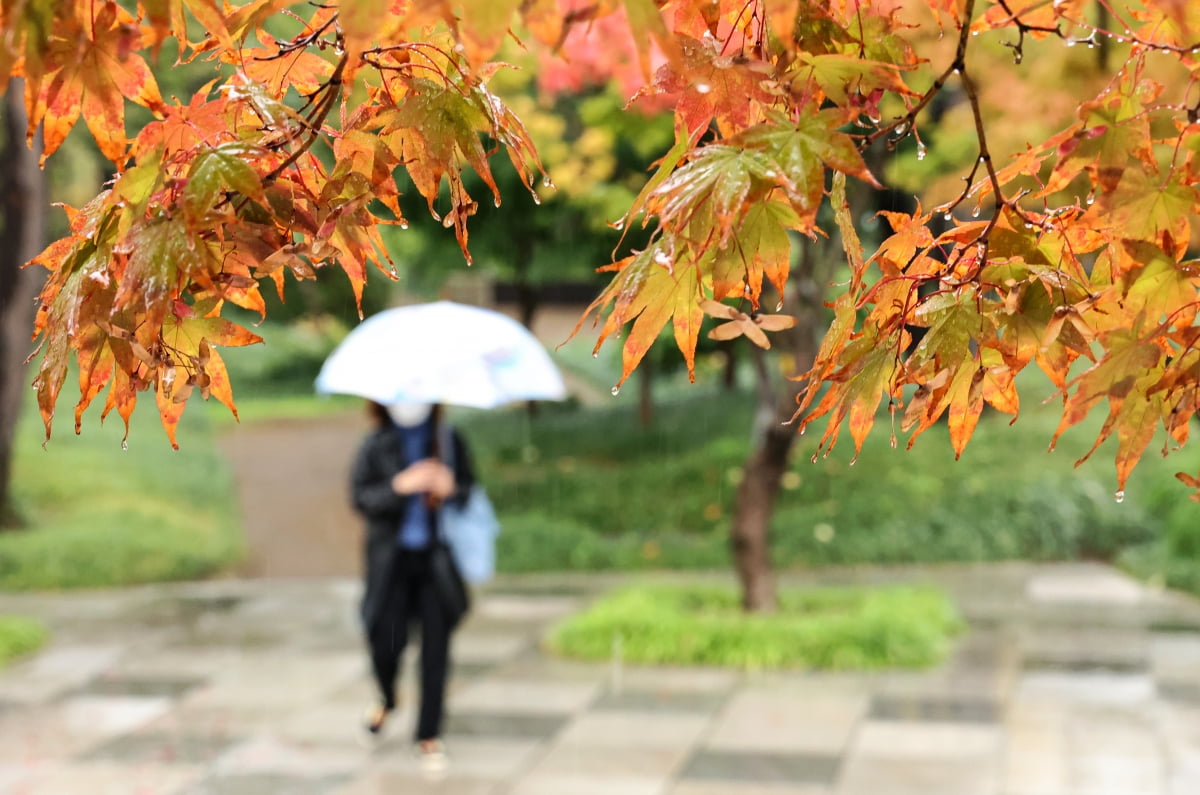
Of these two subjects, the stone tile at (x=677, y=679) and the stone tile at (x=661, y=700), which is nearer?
the stone tile at (x=661, y=700)

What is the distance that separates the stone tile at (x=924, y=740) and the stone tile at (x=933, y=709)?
10 cm

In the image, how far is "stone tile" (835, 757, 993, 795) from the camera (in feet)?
20.3

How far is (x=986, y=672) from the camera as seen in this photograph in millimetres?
8273

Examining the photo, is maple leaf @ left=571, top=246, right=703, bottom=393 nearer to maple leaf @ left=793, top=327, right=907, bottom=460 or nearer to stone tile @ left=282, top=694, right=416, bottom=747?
maple leaf @ left=793, top=327, right=907, bottom=460

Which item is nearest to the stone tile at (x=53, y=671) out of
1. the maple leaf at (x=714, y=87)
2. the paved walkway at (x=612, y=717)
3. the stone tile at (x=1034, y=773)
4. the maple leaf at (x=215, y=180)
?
the paved walkway at (x=612, y=717)

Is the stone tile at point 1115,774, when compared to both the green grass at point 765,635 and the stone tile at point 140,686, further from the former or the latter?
the stone tile at point 140,686

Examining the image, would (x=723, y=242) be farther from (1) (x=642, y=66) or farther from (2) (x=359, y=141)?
(2) (x=359, y=141)

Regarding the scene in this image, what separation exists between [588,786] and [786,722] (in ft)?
4.48

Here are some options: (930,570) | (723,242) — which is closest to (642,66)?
(723,242)

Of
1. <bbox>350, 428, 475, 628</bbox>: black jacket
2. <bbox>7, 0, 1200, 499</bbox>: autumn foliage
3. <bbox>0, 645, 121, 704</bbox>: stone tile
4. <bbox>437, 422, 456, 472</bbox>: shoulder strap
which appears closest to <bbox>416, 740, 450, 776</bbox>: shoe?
<bbox>350, 428, 475, 628</bbox>: black jacket

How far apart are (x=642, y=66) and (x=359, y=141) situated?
2.22 feet

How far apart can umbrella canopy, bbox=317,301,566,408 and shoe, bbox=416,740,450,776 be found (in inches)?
61.3

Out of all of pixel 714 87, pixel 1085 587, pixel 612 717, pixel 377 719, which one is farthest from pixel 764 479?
pixel 714 87

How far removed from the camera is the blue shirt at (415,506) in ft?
21.4
